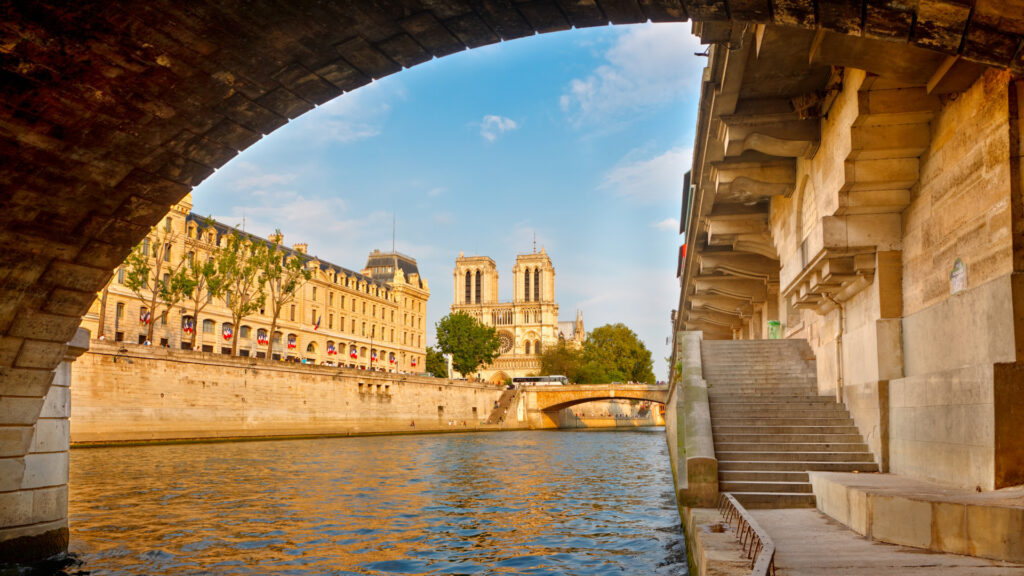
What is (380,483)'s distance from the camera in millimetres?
20891

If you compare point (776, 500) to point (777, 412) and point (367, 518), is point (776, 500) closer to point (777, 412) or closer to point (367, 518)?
point (777, 412)

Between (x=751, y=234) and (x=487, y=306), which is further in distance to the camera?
(x=487, y=306)

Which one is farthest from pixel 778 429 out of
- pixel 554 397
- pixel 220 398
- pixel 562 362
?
pixel 562 362

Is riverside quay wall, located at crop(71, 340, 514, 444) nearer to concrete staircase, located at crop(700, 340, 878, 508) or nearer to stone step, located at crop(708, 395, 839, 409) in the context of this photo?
concrete staircase, located at crop(700, 340, 878, 508)

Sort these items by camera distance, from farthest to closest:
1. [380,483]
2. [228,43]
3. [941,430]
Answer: [380,483], [941,430], [228,43]

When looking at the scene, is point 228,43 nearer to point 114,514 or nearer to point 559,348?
point 114,514

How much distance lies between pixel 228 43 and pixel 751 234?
15.4 m

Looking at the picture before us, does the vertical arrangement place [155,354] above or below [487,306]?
below

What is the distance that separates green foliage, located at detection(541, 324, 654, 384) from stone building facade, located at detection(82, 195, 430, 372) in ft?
77.0

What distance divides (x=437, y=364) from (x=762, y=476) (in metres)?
92.5

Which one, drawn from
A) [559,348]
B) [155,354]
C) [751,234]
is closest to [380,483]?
[751,234]

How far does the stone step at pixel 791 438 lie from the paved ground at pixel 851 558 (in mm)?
3997

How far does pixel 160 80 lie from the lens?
6277 millimetres

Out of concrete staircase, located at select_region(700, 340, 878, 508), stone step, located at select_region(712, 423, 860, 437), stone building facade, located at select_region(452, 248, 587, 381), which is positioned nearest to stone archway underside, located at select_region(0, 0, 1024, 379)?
concrete staircase, located at select_region(700, 340, 878, 508)
